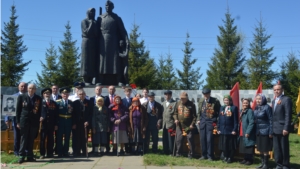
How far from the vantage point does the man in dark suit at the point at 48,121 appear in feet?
26.8

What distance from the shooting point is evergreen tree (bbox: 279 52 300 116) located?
71.6 ft

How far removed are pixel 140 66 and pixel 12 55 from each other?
9887mm

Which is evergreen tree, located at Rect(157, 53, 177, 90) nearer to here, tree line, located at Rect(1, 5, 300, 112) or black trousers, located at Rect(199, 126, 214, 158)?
tree line, located at Rect(1, 5, 300, 112)

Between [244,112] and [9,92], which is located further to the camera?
[9,92]

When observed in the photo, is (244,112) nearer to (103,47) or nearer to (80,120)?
(80,120)

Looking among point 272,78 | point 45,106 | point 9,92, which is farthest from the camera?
point 272,78

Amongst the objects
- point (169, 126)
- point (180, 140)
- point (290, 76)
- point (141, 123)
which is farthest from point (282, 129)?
point (290, 76)

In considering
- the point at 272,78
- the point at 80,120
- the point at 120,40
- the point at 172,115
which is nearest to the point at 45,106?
the point at 80,120

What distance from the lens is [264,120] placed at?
725 centimetres

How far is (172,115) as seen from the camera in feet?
28.2


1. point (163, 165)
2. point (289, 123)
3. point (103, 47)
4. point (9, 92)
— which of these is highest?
point (103, 47)

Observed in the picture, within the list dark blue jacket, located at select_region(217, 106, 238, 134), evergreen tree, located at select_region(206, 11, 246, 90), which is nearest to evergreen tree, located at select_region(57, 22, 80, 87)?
evergreen tree, located at select_region(206, 11, 246, 90)

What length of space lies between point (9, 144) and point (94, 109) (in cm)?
226

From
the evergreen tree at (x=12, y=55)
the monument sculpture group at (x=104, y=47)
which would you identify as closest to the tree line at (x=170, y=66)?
the evergreen tree at (x=12, y=55)
